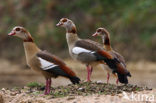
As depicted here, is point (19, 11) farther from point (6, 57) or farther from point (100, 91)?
point (100, 91)

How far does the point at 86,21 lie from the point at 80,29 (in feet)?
1.92

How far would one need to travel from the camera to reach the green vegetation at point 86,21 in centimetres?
2195

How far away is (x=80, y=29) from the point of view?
24391 millimetres

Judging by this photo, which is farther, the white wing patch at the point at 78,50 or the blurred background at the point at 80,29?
the blurred background at the point at 80,29

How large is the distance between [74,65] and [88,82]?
37.4ft

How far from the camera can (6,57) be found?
2425 cm

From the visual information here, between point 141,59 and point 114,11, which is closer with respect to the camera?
point 141,59

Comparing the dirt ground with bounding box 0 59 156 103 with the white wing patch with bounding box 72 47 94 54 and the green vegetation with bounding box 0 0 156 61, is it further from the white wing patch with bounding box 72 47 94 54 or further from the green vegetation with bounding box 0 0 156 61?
the white wing patch with bounding box 72 47 94 54

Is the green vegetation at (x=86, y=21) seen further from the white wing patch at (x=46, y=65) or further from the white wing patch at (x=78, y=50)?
the white wing patch at (x=46, y=65)

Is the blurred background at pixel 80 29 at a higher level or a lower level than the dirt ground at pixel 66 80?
higher

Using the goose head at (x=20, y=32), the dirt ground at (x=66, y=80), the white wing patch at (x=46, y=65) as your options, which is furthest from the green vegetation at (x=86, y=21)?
the white wing patch at (x=46, y=65)

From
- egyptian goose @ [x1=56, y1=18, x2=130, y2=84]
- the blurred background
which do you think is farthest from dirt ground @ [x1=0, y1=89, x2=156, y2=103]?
the blurred background

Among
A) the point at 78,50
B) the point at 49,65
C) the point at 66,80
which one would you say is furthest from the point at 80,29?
the point at 49,65

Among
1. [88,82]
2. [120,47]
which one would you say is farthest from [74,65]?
[88,82]
